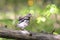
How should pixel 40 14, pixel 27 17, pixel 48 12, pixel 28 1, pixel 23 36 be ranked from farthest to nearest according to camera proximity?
1. pixel 28 1
2. pixel 40 14
3. pixel 48 12
4. pixel 27 17
5. pixel 23 36

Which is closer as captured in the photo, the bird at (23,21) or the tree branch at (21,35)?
the tree branch at (21,35)

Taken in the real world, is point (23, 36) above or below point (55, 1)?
below

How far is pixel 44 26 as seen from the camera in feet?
11.8

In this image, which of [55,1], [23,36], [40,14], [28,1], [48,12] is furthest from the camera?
[28,1]

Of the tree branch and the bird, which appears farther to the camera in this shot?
the bird

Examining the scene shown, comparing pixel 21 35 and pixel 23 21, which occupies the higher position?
pixel 23 21

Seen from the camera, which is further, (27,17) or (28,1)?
(28,1)

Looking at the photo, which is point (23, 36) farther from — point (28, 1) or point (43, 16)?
point (28, 1)

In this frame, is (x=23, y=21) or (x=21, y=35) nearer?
(x=21, y=35)

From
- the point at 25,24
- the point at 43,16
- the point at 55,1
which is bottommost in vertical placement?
the point at 25,24

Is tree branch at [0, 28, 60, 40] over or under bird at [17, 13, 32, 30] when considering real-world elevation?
under

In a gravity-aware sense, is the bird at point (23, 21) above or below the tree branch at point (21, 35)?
above

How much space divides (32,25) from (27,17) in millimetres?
494

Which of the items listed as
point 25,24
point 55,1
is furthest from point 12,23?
point 55,1
